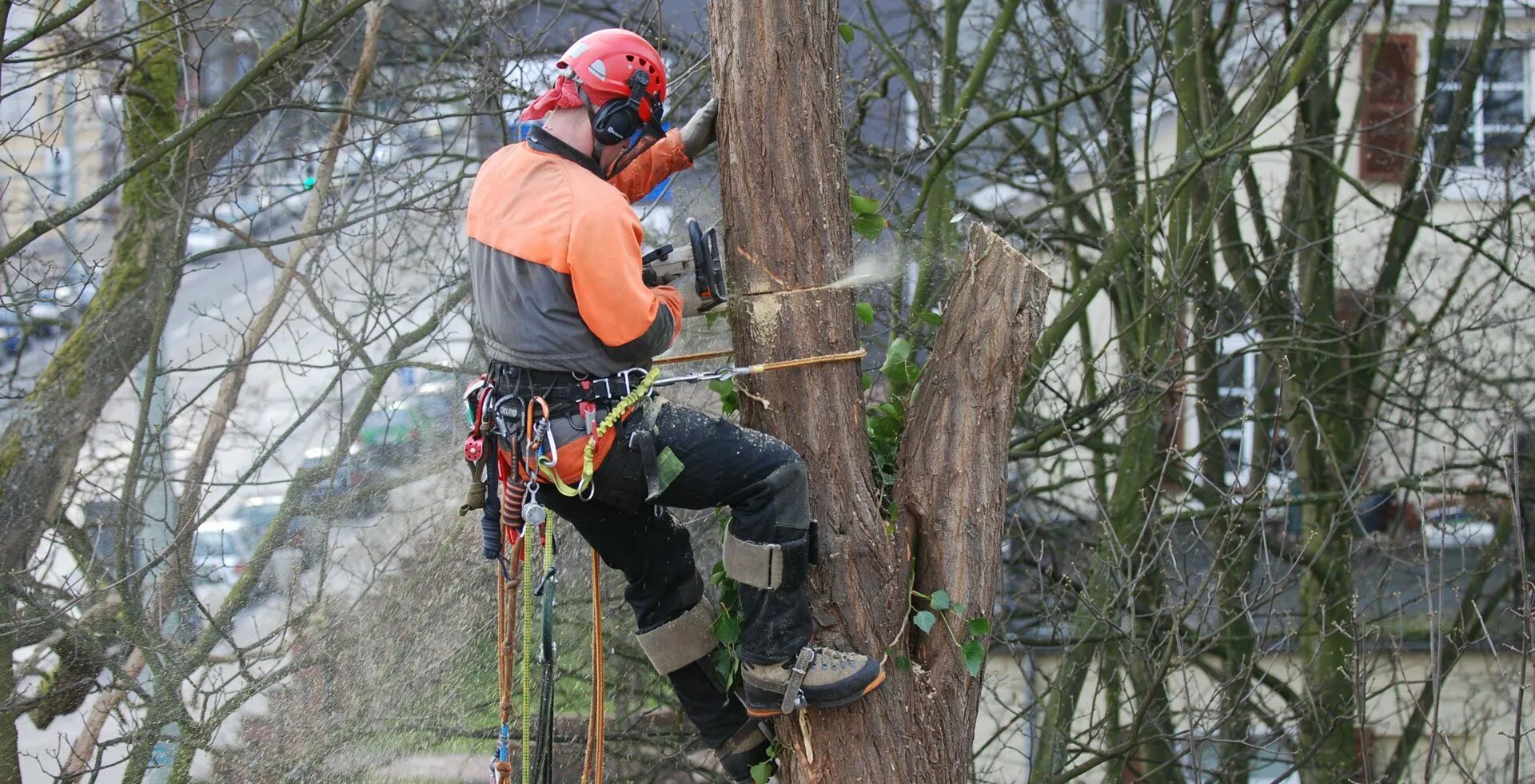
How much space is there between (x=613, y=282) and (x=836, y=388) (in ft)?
2.37

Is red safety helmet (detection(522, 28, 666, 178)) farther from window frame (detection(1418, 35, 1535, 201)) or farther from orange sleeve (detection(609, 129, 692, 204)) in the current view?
window frame (detection(1418, 35, 1535, 201))

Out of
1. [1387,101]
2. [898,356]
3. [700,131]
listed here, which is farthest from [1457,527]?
[1387,101]

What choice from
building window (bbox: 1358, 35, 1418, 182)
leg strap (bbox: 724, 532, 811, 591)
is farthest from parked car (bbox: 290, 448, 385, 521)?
building window (bbox: 1358, 35, 1418, 182)

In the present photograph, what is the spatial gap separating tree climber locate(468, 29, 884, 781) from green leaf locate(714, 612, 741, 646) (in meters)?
0.19

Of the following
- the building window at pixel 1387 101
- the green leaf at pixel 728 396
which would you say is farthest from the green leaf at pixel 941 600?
the building window at pixel 1387 101

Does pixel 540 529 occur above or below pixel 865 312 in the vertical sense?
below

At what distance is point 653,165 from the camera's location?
3818 mm

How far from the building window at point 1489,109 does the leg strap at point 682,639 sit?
6.63 metres

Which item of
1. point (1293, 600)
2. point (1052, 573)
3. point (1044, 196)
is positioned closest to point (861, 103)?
point (1044, 196)

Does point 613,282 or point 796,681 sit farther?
point 796,681

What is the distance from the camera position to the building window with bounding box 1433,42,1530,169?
8945 millimetres

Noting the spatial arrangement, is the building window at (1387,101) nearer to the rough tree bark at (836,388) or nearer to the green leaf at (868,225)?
the green leaf at (868,225)

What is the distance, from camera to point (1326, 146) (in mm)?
8906

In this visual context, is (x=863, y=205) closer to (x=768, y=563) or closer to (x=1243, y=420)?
(x=768, y=563)
